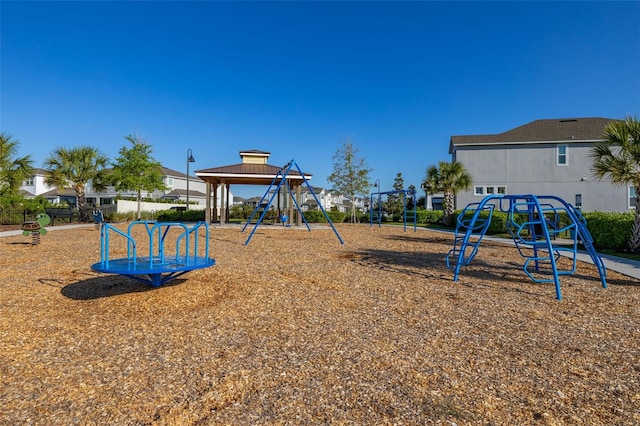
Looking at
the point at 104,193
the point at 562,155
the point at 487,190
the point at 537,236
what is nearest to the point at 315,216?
the point at 487,190

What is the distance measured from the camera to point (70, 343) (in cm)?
406

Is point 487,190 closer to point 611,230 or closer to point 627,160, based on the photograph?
point 611,230

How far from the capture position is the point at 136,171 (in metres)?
28.6

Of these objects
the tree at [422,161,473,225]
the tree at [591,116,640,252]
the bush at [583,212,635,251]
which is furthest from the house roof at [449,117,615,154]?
the tree at [591,116,640,252]

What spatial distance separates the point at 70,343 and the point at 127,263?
5.69ft

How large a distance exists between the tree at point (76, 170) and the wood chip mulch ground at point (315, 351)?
22.6 metres

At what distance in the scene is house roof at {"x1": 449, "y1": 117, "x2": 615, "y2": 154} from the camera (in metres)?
26.9

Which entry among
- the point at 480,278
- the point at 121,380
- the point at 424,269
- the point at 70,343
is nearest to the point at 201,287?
the point at 70,343

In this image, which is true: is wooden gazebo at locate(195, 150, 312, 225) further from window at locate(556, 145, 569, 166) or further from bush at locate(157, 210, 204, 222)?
window at locate(556, 145, 569, 166)

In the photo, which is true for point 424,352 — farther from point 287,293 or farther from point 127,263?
point 127,263

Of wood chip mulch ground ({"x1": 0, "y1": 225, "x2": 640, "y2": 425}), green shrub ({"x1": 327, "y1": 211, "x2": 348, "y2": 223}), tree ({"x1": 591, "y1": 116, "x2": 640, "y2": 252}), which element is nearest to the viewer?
wood chip mulch ground ({"x1": 0, "y1": 225, "x2": 640, "y2": 425})

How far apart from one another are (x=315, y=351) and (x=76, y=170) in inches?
1136

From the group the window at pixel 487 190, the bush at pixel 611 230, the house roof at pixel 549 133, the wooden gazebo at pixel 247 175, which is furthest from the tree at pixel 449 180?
the bush at pixel 611 230

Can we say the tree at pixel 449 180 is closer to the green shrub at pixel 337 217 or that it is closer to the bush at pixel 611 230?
the green shrub at pixel 337 217
